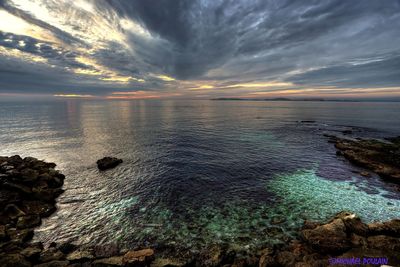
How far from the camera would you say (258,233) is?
14.8 metres

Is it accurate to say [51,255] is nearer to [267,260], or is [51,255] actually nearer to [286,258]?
[267,260]

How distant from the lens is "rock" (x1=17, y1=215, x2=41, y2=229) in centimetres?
1560

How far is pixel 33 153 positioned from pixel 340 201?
52875 mm

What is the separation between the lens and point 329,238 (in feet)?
40.7

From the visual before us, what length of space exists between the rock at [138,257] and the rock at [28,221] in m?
10.4

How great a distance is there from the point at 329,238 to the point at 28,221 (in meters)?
24.3

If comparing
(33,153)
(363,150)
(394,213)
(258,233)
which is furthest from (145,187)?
(363,150)

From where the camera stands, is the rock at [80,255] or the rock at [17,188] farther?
the rock at [17,188]

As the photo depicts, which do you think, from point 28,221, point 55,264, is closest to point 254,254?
point 55,264

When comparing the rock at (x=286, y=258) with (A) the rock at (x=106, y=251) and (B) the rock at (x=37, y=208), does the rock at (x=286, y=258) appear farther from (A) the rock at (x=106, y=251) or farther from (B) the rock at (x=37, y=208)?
(B) the rock at (x=37, y=208)

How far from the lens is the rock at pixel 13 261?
418 inches

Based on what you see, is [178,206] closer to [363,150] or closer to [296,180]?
[296,180]

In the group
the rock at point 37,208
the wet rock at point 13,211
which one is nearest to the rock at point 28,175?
the rock at point 37,208

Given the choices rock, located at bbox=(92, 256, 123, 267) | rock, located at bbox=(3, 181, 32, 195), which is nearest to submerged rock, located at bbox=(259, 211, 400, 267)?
rock, located at bbox=(92, 256, 123, 267)
